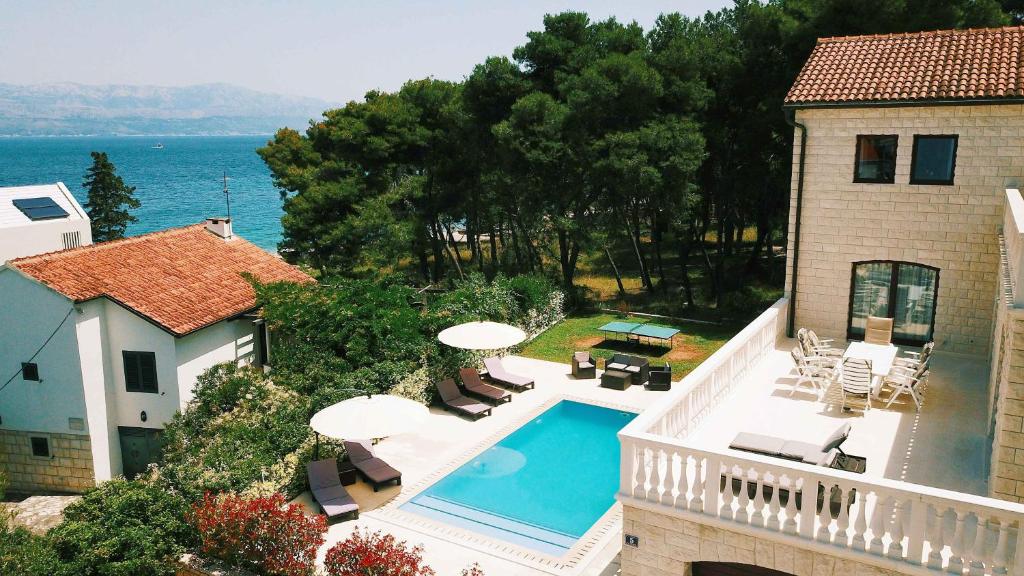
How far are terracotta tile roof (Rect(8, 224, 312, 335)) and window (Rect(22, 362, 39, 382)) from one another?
8.40 feet

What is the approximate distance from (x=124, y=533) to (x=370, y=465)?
4819mm

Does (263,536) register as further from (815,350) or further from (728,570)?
(815,350)

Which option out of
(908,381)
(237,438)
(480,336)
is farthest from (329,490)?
(908,381)

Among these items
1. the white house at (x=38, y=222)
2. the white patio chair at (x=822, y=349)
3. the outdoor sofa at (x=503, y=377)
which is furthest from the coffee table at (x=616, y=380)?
the white house at (x=38, y=222)

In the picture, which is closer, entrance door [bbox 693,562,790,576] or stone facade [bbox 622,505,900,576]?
stone facade [bbox 622,505,900,576]

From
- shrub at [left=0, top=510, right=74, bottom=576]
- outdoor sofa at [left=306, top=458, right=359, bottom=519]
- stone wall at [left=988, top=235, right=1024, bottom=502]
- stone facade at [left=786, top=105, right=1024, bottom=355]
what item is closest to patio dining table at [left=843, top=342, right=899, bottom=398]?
Answer: stone facade at [left=786, top=105, right=1024, bottom=355]

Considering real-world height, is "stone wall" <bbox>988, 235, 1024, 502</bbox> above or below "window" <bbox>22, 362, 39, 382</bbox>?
above

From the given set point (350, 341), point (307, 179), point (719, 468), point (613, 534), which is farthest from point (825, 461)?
point (307, 179)

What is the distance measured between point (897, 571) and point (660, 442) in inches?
112

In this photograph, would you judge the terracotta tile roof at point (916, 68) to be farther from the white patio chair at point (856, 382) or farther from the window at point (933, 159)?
the white patio chair at point (856, 382)

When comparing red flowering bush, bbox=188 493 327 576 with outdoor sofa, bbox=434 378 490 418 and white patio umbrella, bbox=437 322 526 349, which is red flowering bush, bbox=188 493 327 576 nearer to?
outdoor sofa, bbox=434 378 490 418

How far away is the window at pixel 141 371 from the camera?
69.8 ft

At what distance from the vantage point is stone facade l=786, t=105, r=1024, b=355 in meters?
15.1

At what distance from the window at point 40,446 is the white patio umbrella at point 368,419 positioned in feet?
38.4
